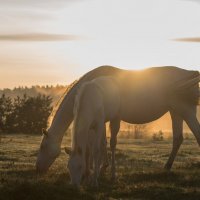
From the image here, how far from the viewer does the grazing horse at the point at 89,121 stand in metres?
11.6

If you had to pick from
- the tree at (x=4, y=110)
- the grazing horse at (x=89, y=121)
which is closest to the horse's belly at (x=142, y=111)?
the grazing horse at (x=89, y=121)

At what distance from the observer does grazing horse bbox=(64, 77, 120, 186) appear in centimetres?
1157

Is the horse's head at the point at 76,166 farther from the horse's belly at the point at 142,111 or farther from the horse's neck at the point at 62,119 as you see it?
the horse's belly at the point at 142,111

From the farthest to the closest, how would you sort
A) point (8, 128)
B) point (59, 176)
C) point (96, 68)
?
point (8, 128), point (96, 68), point (59, 176)

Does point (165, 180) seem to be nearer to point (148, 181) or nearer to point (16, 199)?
point (148, 181)

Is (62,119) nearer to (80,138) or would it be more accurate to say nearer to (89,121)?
(89,121)

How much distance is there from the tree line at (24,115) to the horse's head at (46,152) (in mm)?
26230

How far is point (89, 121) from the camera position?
40.2 feet

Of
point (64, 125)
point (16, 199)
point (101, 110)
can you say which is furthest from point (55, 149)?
point (16, 199)

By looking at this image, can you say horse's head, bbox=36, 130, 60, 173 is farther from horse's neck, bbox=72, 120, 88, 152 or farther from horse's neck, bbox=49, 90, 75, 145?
horse's neck, bbox=72, 120, 88, 152

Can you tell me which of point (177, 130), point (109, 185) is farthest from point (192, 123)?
point (109, 185)

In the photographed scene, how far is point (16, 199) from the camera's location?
9.88m

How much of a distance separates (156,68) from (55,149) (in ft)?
14.8

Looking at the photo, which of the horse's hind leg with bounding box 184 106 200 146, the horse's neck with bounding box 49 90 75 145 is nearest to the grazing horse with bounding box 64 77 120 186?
the horse's neck with bounding box 49 90 75 145
